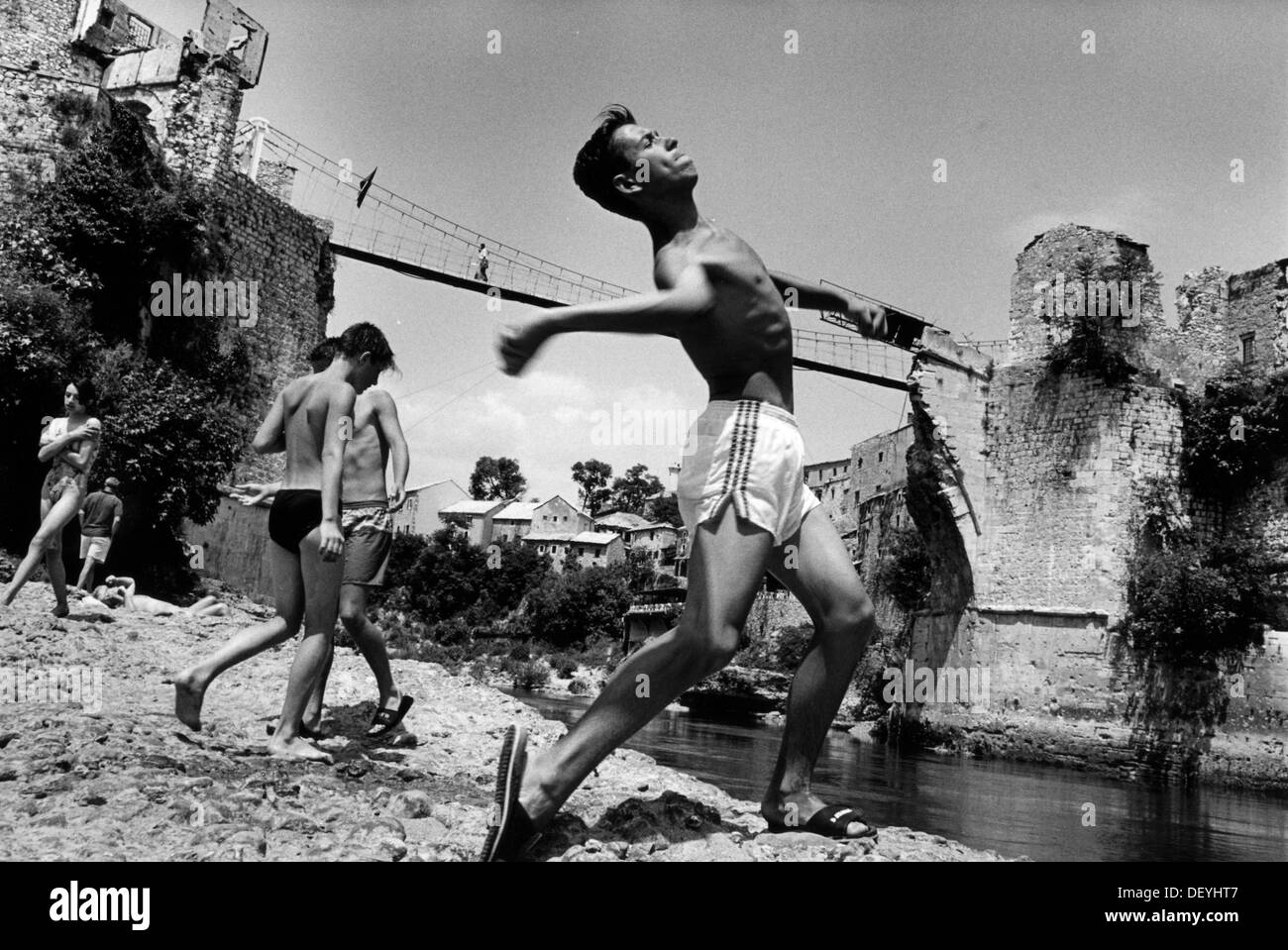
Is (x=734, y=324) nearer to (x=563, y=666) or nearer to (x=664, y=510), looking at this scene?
(x=563, y=666)

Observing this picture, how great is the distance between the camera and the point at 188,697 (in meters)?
3.77

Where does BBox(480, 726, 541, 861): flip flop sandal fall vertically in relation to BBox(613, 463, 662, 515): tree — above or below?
below

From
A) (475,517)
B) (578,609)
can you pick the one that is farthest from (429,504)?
(578,609)

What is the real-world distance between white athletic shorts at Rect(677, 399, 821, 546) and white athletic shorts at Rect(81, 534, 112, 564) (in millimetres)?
8830

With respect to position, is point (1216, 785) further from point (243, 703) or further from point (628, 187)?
point (628, 187)

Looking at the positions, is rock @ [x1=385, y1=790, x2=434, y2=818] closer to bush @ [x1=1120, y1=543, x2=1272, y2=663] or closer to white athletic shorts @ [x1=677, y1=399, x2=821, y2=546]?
white athletic shorts @ [x1=677, y1=399, x2=821, y2=546]

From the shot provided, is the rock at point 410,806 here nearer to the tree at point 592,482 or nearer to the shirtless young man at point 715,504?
the shirtless young man at point 715,504

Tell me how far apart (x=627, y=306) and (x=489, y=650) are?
140 feet

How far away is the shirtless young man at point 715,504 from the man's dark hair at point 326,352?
6.36ft

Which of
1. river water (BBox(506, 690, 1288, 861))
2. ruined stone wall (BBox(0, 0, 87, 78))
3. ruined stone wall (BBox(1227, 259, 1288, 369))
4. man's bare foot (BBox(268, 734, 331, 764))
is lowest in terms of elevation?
river water (BBox(506, 690, 1288, 861))

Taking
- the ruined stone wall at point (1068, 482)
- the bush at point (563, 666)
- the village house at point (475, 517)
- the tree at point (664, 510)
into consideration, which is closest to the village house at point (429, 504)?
the village house at point (475, 517)

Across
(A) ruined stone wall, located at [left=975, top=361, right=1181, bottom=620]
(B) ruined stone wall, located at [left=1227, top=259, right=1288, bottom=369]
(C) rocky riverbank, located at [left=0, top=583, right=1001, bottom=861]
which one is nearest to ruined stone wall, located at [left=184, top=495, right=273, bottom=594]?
(C) rocky riverbank, located at [left=0, top=583, right=1001, bottom=861]

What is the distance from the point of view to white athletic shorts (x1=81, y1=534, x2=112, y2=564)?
9.55 meters

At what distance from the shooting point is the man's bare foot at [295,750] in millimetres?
3734
